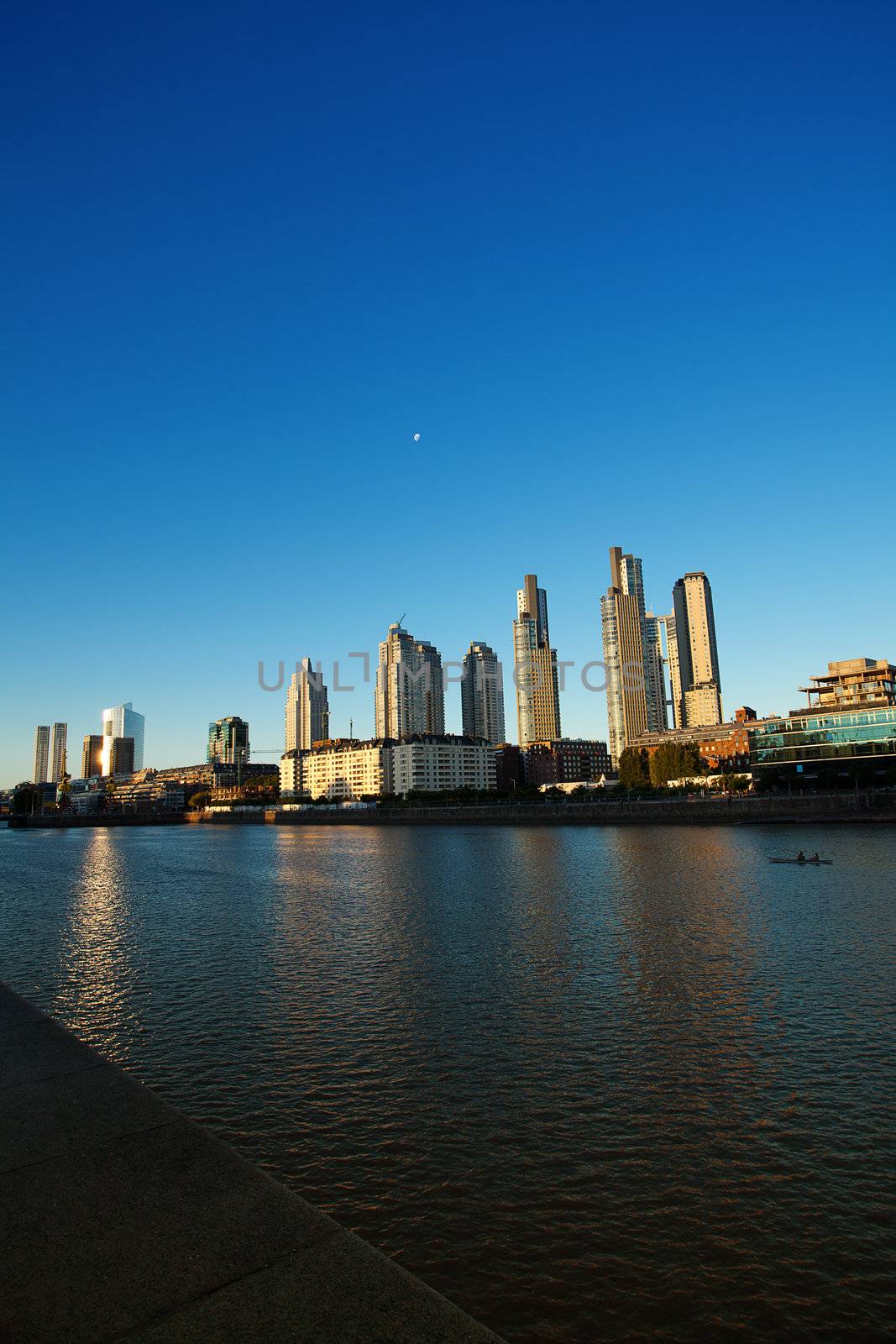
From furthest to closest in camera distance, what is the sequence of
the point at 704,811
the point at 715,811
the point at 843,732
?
the point at 843,732, the point at 704,811, the point at 715,811

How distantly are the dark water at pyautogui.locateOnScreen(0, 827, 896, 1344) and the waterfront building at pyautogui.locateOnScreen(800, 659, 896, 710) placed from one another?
139 meters

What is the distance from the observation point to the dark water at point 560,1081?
10.5 meters

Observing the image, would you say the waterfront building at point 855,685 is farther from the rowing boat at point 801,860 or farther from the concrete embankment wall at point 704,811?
the rowing boat at point 801,860

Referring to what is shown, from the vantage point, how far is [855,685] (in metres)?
171

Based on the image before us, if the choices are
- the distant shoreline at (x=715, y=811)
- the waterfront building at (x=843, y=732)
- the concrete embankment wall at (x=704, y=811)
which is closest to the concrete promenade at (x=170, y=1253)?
the distant shoreline at (x=715, y=811)

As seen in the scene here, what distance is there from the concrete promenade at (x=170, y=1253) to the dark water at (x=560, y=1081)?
406 centimetres

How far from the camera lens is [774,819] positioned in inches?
5015

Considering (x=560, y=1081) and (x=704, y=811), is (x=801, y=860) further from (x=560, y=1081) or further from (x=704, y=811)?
(x=704, y=811)

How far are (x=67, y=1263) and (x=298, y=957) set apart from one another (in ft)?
83.6

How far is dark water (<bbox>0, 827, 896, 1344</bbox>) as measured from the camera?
10539 millimetres

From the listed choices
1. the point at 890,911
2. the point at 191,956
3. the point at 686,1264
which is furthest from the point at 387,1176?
the point at 890,911

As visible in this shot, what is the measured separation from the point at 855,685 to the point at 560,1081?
576ft

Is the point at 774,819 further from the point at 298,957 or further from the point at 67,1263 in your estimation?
the point at 67,1263

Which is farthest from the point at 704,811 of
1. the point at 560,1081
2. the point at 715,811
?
Answer: the point at 560,1081
